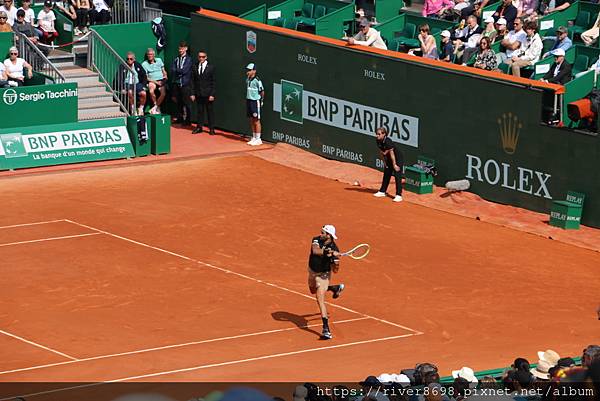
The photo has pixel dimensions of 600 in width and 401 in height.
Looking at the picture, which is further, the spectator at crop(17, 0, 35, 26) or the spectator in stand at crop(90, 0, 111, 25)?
the spectator in stand at crop(90, 0, 111, 25)

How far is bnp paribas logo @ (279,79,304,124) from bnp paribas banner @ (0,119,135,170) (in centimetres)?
425

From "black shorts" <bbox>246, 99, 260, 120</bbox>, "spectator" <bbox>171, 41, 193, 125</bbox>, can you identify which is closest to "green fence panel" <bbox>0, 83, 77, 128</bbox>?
"spectator" <bbox>171, 41, 193, 125</bbox>

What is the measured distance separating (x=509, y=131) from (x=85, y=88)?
42.1 feet

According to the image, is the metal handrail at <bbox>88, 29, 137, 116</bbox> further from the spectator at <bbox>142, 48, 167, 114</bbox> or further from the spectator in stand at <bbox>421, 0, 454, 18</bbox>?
the spectator in stand at <bbox>421, 0, 454, 18</bbox>

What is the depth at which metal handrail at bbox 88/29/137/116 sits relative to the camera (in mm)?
35656

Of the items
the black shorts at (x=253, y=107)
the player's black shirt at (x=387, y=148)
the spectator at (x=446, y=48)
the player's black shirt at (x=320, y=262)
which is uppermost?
the spectator at (x=446, y=48)

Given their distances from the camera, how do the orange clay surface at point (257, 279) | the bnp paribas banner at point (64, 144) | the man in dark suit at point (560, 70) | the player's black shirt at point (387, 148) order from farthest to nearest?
the bnp paribas banner at point (64, 144) → the player's black shirt at point (387, 148) → the man in dark suit at point (560, 70) → the orange clay surface at point (257, 279)

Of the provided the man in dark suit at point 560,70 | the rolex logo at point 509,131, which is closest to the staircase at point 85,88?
the rolex logo at point 509,131

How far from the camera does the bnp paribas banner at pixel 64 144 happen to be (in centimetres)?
3189

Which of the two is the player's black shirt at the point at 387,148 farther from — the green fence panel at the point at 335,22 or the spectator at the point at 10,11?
the spectator at the point at 10,11

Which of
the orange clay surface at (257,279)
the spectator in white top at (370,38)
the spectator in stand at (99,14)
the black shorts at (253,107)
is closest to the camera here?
the orange clay surface at (257,279)

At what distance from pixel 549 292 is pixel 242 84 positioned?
14821 mm

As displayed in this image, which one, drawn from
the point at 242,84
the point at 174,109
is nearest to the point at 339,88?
the point at 242,84

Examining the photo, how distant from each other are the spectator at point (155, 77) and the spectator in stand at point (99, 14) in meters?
2.49
